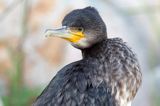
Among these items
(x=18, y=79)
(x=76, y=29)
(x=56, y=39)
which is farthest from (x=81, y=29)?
(x=56, y=39)

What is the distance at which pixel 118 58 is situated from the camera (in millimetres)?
4355

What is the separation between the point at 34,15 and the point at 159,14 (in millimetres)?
913

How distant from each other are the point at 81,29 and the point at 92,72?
0.20 m

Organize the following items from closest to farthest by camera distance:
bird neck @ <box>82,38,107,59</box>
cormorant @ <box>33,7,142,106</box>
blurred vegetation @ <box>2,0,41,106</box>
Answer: cormorant @ <box>33,7,142,106</box> < bird neck @ <box>82,38,107,59</box> < blurred vegetation @ <box>2,0,41,106</box>

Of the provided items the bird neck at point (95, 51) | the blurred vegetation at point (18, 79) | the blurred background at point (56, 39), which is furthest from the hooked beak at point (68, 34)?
the blurred background at point (56, 39)

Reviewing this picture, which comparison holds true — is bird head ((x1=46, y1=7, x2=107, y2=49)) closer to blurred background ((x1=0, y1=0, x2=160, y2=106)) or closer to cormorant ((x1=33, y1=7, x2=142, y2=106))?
cormorant ((x1=33, y1=7, x2=142, y2=106))

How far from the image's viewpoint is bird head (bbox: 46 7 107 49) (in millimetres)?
4199

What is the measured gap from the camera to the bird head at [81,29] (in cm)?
420

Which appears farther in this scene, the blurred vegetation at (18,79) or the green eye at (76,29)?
the blurred vegetation at (18,79)

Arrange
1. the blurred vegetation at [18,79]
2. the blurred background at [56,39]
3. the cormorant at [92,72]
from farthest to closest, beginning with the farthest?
the blurred background at [56,39], the blurred vegetation at [18,79], the cormorant at [92,72]

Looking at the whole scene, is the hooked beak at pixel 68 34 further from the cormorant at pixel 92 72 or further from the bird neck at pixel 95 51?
the bird neck at pixel 95 51

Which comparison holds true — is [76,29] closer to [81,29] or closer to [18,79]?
[81,29]

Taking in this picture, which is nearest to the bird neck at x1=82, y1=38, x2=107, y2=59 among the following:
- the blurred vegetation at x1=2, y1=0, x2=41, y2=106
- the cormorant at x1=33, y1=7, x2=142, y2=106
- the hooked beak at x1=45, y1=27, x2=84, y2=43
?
the cormorant at x1=33, y1=7, x2=142, y2=106

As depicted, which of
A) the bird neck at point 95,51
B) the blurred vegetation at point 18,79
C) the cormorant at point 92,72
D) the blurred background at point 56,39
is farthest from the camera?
the blurred background at point 56,39
